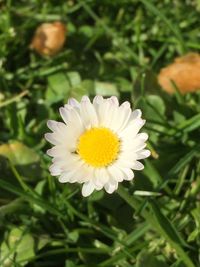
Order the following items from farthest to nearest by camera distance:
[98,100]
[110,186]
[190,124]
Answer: [190,124] < [98,100] < [110,186]

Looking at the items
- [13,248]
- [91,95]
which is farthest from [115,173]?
[91,95]

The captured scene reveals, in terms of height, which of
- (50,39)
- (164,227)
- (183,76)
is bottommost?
(164,227)

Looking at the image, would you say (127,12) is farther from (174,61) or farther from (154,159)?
(154,159)

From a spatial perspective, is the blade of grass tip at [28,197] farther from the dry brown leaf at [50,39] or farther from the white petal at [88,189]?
the dry brown leaf at [50,39]

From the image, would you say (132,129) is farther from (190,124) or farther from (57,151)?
(190,124)

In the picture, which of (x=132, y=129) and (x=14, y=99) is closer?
(x=132, y=129)

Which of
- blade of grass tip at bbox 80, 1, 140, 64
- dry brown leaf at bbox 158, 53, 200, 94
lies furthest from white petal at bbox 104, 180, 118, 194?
blade of grass tip at bbox 80, 1, 140, 64

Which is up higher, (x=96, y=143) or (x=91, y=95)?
(x=91, y=95)

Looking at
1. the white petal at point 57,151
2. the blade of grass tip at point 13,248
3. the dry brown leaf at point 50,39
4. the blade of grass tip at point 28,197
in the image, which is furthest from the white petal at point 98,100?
the dry brown leaf at point 50,39
